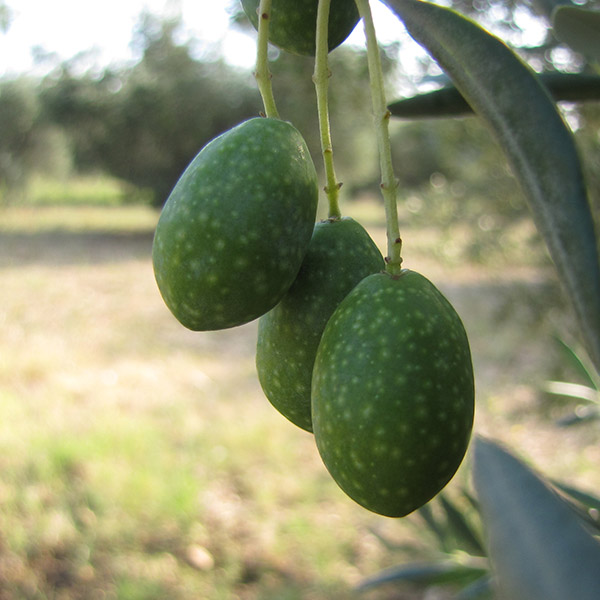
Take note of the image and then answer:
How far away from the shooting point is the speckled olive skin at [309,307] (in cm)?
65

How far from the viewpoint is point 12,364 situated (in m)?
4.92

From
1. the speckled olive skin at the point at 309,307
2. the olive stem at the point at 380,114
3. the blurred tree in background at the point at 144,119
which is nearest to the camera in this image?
the olive stem at the point at 380,114

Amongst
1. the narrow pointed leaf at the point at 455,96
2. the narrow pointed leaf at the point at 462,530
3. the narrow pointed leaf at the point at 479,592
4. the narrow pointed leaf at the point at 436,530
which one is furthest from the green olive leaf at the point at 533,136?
the narrow pointed leaf at the point at 436,530

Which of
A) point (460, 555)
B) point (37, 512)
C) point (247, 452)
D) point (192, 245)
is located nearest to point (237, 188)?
point (192, 245)

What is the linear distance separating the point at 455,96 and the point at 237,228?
0.31 m

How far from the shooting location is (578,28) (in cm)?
63

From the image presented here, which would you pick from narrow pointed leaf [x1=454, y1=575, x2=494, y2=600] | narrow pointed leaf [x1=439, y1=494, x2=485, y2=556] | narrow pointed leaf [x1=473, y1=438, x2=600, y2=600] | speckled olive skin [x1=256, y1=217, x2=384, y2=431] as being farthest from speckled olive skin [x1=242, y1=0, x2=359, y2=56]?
narrow pointed leaf [x1=439, y1=494, x2=485, y2=556]

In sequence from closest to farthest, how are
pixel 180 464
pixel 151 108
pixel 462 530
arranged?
pixel 462 530 < pixel 180 464 < pixel 151 108

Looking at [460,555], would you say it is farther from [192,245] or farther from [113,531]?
[113,531]

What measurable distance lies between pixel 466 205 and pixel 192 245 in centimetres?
414

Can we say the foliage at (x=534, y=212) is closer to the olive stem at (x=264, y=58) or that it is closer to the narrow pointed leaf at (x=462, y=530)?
the olive stem at (x=264, y=58)

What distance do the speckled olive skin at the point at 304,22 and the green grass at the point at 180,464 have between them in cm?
156

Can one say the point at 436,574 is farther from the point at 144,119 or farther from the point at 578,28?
the point at 144,119

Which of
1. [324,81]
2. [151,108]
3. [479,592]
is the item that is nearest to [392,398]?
[324,81]
